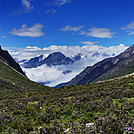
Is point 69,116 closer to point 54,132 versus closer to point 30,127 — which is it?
point 30,127

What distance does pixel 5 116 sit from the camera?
431 inches

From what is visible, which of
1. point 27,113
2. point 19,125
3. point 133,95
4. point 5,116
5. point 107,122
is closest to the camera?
point 107,122

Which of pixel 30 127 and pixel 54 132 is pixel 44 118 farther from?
pixel 54 132

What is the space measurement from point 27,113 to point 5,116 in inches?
83.3

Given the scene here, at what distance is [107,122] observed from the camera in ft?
21.2

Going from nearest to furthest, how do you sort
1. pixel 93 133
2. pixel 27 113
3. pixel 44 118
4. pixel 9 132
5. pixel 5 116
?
pixel 93 133 < pixel 9 132 < pixel 44 118 < pixel 5 116 < pixel 27 113

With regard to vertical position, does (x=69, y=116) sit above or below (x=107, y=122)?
below

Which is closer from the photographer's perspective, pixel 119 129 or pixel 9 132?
pixel 119 129

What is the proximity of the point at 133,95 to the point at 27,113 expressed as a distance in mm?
11124

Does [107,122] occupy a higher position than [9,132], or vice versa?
[107,122]

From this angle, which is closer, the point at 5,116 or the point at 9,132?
the point at 9,132

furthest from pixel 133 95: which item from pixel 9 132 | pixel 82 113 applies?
pixel 9 132

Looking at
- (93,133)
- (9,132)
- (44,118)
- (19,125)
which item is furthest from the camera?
(44,118)

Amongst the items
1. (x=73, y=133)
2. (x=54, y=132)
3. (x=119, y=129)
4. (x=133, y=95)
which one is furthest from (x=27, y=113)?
(x=133, y=95)
